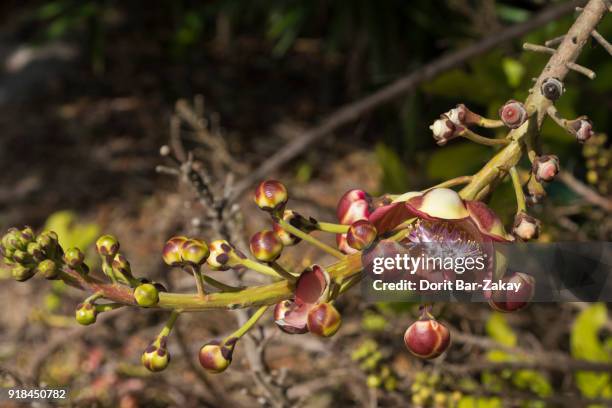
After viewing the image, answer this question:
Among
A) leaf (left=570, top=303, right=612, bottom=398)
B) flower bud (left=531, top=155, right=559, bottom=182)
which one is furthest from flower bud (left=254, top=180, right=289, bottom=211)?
leaf (left=570, top=303, right=612, bottom=398)

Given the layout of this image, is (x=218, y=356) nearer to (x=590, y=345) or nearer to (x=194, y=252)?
(x=194, y=252)

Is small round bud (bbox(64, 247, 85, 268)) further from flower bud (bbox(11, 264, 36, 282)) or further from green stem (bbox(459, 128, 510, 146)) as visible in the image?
green stem (bbox(459, 128, 510, 146))

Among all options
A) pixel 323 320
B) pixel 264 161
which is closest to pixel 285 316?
pixel 323 320

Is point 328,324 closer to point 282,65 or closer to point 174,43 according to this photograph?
point 174,43

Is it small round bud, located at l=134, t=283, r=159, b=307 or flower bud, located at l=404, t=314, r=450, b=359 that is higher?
small round bud, located at l=134, t=283, r=159, b=307

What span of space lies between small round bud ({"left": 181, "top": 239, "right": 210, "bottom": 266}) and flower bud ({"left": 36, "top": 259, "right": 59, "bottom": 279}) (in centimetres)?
14

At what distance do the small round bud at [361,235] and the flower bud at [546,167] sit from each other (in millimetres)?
167

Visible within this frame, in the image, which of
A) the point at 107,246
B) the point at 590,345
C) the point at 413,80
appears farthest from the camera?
the point at 413,80

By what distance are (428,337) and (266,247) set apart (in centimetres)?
18

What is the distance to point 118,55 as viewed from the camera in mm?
4930

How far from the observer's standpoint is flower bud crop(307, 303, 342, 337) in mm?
650

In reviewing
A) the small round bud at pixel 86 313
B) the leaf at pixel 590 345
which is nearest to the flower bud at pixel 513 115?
the small round bud at pixel 86 313

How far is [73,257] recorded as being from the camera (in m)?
0.71

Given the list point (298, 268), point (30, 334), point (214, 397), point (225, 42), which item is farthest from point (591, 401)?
point (225, 42)
